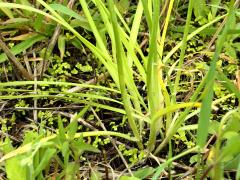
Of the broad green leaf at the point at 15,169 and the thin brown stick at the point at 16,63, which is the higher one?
the thin brown stick at the point at 16,63

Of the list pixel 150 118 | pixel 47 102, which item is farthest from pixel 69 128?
pixel 47 102

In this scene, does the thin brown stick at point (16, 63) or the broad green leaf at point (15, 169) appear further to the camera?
the thin brown stick at point (16, 63)

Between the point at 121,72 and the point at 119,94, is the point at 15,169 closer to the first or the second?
the point at 121,72

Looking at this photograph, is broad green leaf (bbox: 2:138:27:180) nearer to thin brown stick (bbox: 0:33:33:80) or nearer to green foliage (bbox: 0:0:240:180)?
green foliage (bbox: 0:0:240:180)

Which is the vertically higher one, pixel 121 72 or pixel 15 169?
pixel 121 72

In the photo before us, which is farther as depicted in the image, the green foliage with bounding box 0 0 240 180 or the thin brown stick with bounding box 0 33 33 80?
the thin brown stick with bounding box 0 33 33 80

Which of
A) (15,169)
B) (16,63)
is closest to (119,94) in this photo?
(16,63)

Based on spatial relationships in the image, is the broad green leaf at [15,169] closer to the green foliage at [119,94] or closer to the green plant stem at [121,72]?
the green foliage at [119,94]

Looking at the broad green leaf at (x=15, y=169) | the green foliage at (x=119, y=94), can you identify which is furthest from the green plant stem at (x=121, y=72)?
the broad green leaf at (x=15, y=169)

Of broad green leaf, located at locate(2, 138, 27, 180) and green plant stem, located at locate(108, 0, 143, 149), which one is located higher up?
green plant stem, located at locate(108, 0, 143, 149)

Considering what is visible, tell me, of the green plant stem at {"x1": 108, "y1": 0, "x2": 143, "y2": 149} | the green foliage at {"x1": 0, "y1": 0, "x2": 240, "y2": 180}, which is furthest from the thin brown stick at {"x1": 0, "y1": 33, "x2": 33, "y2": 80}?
the green plant stem at {"x1": 108, "y1": 0, "x2": 143, "y2": 149}

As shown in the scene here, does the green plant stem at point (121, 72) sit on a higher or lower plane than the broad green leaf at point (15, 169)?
higher

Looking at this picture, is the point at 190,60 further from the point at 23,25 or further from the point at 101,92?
the point at 23,25
